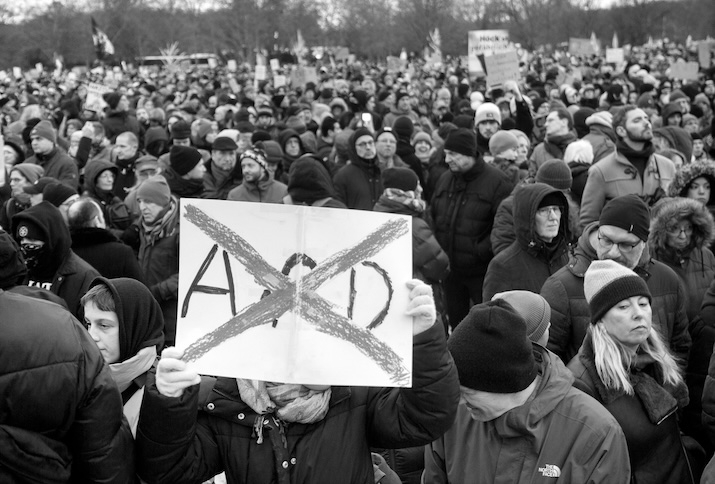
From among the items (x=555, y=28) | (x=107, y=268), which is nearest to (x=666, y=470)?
(x=107, y=268)

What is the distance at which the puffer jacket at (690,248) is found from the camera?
14.8 ft

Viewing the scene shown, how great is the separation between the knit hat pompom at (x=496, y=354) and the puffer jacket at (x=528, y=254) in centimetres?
201

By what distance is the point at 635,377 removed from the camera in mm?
3123

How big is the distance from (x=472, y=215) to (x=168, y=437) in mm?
4559

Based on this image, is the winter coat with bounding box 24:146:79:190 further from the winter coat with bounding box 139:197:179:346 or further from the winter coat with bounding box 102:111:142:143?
the winter coat with bounding box 102:111:142:143

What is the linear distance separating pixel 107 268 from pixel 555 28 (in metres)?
44.0

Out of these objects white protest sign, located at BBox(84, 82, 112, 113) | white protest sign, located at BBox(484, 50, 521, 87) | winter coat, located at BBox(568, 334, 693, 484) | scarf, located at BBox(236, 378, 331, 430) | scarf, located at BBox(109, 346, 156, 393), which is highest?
white protest sign, located at BBox(484, 50, 521, 87)

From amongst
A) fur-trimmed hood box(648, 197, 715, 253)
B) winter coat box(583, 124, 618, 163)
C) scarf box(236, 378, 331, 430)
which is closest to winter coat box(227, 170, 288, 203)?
winter coat box(583, 124, 618, 163)

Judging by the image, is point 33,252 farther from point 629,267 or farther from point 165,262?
point 629,267

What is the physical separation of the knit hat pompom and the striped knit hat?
711 mm

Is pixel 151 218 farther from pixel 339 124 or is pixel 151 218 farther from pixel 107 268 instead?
pixel 339 124

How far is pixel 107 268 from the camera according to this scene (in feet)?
16.0

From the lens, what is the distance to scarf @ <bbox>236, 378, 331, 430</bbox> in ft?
7.98

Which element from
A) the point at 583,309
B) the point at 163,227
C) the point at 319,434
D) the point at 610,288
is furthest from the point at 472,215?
Answer: the point at 319,434
